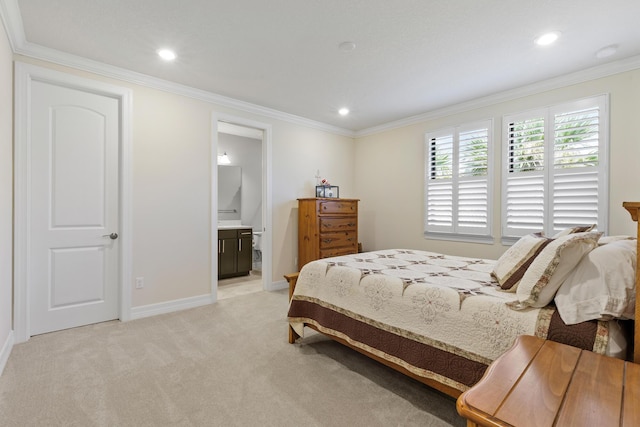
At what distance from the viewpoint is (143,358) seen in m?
2.37

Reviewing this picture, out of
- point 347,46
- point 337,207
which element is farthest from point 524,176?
point 347,46

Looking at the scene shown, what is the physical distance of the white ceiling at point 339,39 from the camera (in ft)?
7.07

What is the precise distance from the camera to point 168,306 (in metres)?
3.45

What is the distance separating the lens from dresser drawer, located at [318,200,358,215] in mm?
4398

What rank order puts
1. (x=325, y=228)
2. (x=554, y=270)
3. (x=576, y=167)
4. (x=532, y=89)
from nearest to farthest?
(x=554, y=270) < (x=576, y=167) < (x=532, y=89) < (x=325, y=228)

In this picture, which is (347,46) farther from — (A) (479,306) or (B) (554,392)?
(B) (554,392)

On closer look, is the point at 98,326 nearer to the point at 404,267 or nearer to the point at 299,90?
the point at 404,267

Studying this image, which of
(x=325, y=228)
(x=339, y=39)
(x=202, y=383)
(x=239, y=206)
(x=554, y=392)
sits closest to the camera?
(x=554, y=392)

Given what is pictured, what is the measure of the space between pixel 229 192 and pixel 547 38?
5.28 metres

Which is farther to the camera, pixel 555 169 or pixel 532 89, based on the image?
pixel 532 89

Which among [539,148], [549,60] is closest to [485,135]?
[539,148]

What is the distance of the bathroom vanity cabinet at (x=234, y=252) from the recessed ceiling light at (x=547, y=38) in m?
4.44

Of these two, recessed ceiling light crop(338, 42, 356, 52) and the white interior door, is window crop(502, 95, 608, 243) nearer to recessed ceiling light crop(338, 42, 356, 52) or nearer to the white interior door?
recessed ceiling light crop(338, 42, 356, 52)

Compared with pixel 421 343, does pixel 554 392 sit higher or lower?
higher
